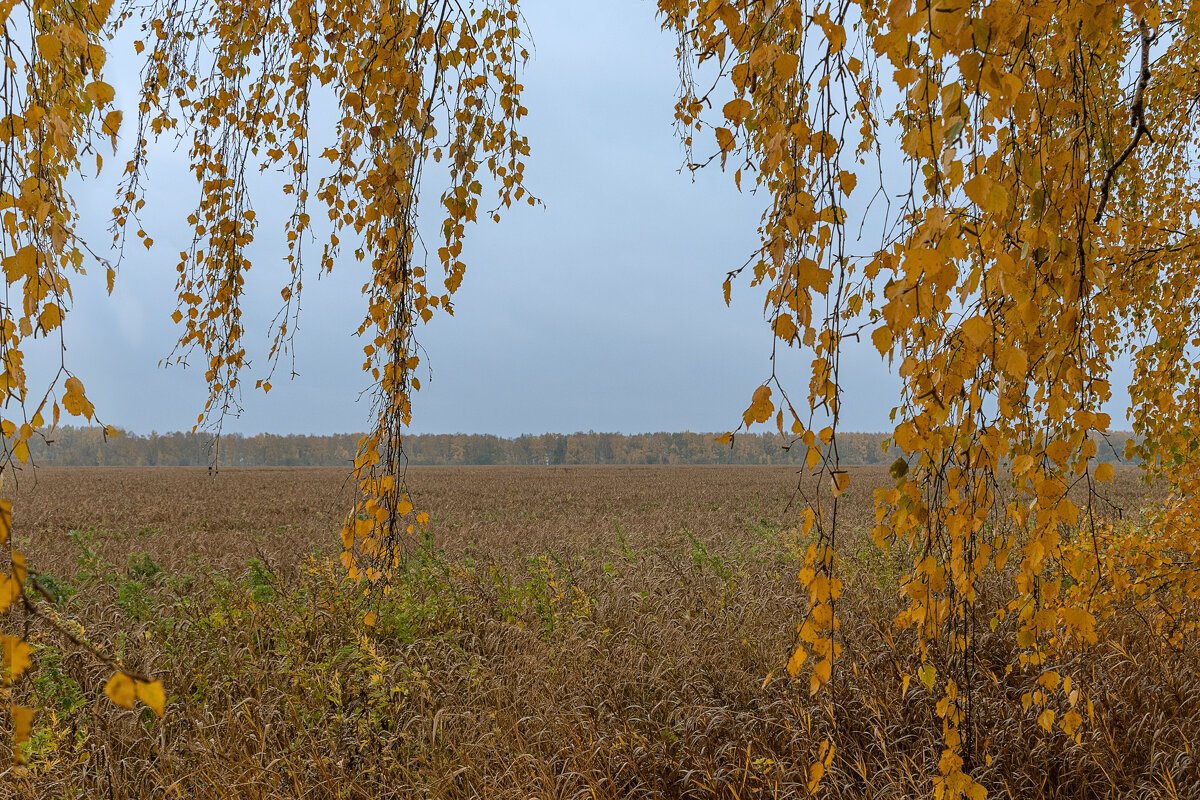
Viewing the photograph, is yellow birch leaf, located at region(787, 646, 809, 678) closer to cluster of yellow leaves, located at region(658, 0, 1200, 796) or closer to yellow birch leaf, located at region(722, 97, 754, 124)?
cluster of yellow leaves, located at region(658, 0, 1200, 796)

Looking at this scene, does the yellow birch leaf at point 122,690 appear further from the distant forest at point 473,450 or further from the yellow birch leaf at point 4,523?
the distant forest at point 473,450

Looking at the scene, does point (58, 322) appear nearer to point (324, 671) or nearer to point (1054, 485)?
point (1054, 485)

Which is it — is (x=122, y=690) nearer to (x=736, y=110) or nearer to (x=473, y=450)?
(x=736, y=110)

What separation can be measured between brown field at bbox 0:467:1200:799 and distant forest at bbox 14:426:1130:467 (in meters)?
79.3

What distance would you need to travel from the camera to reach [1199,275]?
9.95ft

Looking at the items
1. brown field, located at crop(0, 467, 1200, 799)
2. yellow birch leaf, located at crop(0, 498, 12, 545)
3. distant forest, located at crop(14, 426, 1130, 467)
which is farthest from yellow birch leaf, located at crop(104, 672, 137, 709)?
distant forest, located at crop(14, 426, 1130, 467)

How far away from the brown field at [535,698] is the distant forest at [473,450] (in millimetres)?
79308

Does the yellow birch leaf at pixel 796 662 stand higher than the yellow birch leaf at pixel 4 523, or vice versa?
the yellow birch leaf at pixel 4 523

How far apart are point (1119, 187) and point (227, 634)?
5.42 m

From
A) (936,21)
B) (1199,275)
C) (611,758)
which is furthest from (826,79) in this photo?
(1199,275)

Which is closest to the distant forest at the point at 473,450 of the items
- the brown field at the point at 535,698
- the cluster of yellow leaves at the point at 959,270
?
the brown field at the point at 535,698

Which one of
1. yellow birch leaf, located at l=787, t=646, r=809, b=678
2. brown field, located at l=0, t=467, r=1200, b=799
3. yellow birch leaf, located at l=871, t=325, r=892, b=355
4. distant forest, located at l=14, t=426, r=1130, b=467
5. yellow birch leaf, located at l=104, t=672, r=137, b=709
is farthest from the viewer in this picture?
distant forest, located at l=14, t=426, r=1130, b=467

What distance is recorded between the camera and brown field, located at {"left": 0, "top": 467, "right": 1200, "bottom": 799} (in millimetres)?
2689

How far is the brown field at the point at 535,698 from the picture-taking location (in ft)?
8.82
